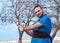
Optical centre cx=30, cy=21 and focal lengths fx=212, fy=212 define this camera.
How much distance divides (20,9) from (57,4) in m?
3.63

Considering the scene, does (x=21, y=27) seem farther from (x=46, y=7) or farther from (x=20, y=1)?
(x=20, y=1)

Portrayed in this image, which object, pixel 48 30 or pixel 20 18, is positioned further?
pixel 20 18

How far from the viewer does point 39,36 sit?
3660mm

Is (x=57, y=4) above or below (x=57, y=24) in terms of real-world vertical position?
above

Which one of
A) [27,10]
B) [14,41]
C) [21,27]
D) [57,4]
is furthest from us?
[14,41]

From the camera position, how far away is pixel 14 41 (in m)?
23.5

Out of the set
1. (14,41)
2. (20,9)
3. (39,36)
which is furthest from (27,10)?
(39,36)

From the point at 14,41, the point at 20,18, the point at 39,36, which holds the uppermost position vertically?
the point at 39,36

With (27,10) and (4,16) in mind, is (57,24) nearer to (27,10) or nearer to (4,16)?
(27,10)

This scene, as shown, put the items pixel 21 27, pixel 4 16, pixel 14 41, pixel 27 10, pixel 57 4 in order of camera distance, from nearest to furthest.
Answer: pixel 21 27, pixel 57 4, pixel 27 10, pixel 4 16, pixel 14 41

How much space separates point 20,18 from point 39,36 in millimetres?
14788

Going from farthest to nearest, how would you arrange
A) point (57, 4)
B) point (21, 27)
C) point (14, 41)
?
point (14, 41) < point (57, 4) < point (21, 27)

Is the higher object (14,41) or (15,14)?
(15,14)

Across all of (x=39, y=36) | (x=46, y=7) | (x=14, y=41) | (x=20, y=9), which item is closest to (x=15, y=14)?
(x=20, y=9)
